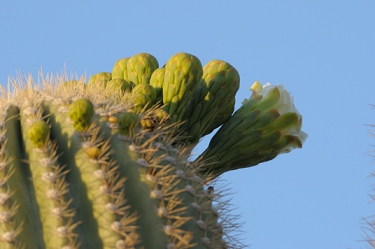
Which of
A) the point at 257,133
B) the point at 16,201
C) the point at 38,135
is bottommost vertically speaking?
the point at 16,201

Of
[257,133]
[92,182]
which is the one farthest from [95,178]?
[257,133]

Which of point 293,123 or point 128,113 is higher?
point 293,123

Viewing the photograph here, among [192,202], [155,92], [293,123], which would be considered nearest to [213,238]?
[192,202]

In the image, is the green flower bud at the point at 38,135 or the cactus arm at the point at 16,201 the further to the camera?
the green flower bud at the point at 38,135

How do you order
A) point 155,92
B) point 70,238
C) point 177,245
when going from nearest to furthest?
point 70,238 < point 177,245 < point 155,92

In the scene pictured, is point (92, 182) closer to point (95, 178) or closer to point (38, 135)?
point (95, 178)

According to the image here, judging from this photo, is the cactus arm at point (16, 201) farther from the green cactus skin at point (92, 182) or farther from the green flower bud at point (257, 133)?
the green flower bud at point (257, 133)

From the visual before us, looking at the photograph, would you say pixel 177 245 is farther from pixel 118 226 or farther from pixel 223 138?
pixel 223 138

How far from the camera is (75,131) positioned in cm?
271

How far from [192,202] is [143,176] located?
0.26m

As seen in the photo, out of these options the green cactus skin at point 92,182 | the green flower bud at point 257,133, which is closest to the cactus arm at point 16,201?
the green cactus skin at point 92,182

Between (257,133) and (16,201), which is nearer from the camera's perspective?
(16,201)

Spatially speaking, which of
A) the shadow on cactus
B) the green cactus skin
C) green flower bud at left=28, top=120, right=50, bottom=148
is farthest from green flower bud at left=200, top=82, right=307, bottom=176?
green flower bud at left=28, top=120, right=50, bottom=148

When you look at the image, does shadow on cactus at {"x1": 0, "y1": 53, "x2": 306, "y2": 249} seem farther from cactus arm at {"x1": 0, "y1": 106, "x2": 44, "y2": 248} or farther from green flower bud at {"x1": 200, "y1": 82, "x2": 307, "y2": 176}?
green flower bud at {"x1": 200, "y1": 82, "x2": 307, "y2": 176}
